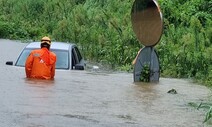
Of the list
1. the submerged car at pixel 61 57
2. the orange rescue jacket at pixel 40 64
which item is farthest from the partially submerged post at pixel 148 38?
the orange rescue jacket at pixel 40 64

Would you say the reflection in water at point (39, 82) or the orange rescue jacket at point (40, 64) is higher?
the orange rescue jacket at point (40, 64)

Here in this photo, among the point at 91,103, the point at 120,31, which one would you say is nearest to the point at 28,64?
the point at 91,103

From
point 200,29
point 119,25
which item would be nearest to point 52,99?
point 200,29

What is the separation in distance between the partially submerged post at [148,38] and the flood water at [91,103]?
2.66ft

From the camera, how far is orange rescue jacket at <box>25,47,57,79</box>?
11.9 meters

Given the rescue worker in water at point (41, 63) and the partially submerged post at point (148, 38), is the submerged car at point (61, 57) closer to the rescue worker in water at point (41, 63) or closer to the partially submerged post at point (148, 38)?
the partially submerged post at point (148, 38)

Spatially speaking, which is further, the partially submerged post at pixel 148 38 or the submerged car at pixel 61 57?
the submerged car at pixel 61 57

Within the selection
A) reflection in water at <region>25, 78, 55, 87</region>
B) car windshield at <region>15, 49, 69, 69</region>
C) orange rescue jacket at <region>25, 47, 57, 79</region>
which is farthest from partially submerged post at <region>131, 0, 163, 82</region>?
reflection in water at <region>25, 78, 55, 87</region>

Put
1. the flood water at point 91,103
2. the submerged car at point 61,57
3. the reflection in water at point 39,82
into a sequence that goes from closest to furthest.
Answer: the flood water at point 91,103 < the reflection in water at point 39,82 < the submerged car at point 61,57

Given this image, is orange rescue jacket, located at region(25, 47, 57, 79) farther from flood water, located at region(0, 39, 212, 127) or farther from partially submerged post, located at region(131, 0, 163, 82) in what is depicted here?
partially submerged post, located at region(131, 0, 163, 82)

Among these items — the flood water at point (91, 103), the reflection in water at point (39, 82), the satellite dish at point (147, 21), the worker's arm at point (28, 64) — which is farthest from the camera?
the satellite dish at point (147, 21)

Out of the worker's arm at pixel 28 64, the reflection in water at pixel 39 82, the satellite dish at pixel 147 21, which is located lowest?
the reflection in water at pixel 39 82

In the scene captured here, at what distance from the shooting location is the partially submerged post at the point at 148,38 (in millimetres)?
13727

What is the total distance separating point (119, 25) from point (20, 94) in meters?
15.8
